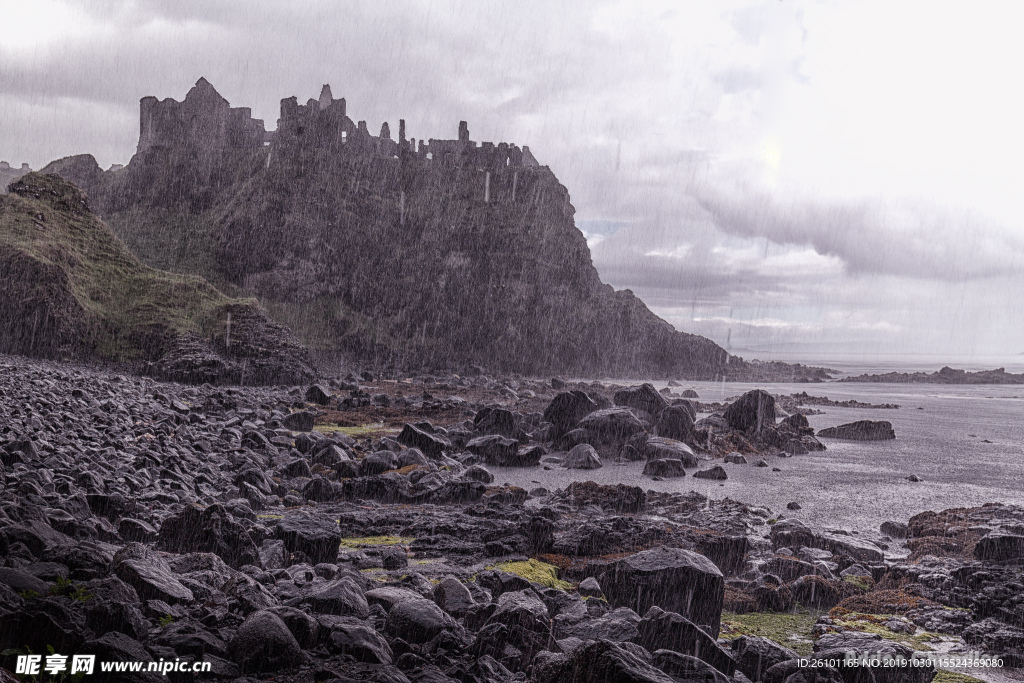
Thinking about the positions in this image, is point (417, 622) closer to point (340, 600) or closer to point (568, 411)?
point (340, 600)

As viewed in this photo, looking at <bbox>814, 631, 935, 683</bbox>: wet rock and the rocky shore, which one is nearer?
the rocky shore

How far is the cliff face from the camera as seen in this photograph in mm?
92125

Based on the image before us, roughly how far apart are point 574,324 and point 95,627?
9839cm

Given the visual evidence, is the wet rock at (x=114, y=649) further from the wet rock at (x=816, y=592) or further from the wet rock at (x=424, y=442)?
the wet rock at (x=424, y=442)

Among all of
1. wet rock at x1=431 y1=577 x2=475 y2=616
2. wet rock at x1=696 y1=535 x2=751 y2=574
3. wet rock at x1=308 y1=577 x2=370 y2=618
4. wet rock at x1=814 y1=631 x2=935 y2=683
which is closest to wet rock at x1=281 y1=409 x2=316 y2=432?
wet rock at x1=696 y1=535 x2=751 y2=574

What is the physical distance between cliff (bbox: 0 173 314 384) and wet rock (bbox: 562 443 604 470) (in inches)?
952

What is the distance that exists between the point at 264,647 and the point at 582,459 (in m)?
13.3

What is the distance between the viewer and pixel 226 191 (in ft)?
349

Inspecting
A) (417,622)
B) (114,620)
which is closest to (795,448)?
(417,622)

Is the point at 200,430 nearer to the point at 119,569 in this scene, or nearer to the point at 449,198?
the point at 119,569

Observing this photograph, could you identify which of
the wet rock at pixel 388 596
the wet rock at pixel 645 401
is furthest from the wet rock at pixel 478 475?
the wet rock at pixel 645 401

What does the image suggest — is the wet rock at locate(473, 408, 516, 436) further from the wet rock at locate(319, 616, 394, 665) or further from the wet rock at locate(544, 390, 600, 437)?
the wet rock at locate(319, 616, 394, 665)

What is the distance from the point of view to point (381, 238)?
10456cm

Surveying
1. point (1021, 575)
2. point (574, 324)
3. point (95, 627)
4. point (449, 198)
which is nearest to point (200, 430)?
point (95, 627)
